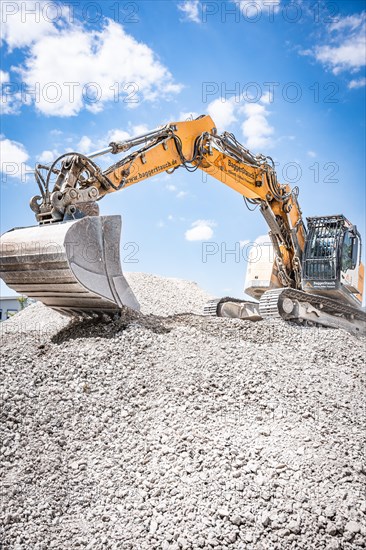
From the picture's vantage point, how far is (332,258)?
8.55 meters

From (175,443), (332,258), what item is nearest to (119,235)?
(175,443)

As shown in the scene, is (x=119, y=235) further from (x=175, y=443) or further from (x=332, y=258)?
(x=332, y=258)

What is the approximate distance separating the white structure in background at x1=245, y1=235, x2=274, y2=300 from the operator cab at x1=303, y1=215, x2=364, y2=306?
68 cm

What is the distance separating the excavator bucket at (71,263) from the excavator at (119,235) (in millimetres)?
12

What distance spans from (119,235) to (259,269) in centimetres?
398

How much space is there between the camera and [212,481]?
332 cm

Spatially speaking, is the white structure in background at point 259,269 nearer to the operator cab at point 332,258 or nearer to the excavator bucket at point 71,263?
the operator cab at point 332,258

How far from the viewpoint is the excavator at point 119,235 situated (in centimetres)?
535

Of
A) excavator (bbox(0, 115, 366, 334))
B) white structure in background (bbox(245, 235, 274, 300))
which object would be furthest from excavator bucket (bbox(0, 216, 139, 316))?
white structure in background (bbox(245, 235, 274, 300))

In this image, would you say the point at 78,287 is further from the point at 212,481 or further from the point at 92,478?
the point at 212,481

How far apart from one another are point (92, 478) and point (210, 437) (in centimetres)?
94

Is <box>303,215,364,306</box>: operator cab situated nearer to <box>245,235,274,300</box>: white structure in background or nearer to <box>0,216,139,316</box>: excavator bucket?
<box>245,235,274,300</box>: white structure in background

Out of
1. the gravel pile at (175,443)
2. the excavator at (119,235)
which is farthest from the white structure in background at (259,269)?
the gravel pile at (175,443)

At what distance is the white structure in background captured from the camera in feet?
28.9
